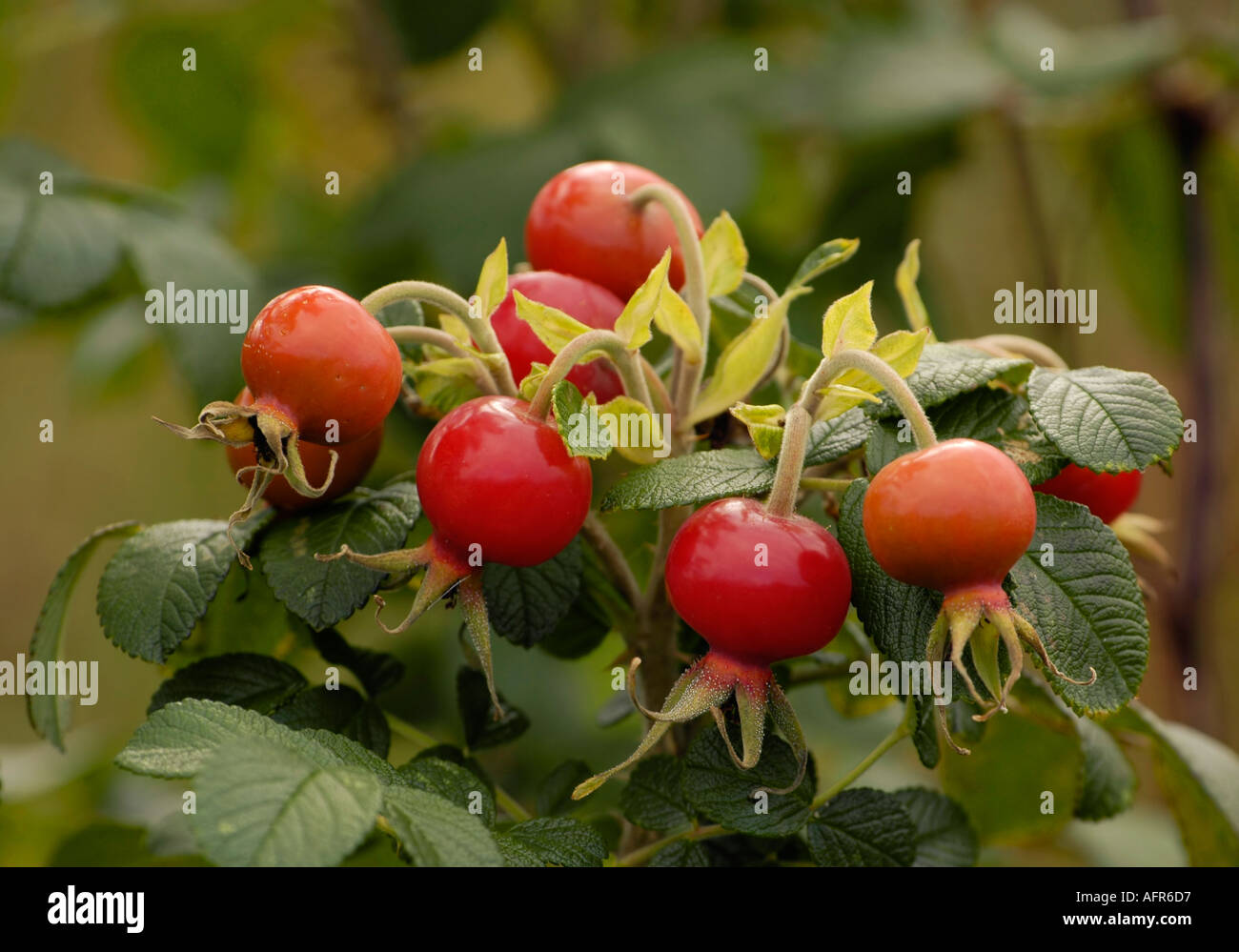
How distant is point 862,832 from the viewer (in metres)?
0.47

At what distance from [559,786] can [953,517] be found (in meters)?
0.26

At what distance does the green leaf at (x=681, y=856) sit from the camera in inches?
18.2

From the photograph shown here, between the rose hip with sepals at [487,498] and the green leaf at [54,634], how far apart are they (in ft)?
0.54

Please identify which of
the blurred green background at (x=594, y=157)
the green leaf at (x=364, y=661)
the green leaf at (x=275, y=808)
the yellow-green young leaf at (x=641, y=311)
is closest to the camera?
the green leaf at (x=275, y=808)

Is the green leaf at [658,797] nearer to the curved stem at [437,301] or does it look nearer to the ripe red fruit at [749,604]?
the ripe red fruit at [749,604]

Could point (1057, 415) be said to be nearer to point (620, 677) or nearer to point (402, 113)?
point (620, 677)

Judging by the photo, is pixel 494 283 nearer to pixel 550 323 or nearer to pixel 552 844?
pixel 550 323

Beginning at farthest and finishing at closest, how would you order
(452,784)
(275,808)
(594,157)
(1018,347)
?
(594,157)
(1018,347)
(452,784)
(275,808)

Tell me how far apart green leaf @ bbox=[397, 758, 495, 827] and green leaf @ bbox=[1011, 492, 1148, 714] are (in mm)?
220

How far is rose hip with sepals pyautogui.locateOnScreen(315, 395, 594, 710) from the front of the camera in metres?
0.40

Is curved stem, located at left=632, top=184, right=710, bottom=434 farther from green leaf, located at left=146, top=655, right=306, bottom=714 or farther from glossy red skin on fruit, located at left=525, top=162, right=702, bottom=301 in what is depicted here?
green leaf, located at left=146, top=655, right=306, bottom=714

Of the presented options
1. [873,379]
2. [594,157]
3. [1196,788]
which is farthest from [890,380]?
[594,157]

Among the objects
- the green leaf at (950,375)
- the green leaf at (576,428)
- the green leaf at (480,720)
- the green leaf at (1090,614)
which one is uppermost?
the green leaf at (950,375)

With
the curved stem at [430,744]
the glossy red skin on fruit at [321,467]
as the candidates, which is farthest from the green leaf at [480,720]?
the glossy red skin on fruit at [321,467]
